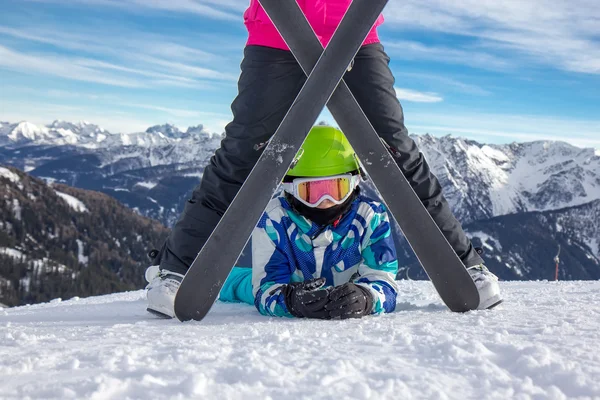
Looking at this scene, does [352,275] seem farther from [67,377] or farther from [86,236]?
[86,236]

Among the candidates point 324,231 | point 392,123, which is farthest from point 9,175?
point 392,123

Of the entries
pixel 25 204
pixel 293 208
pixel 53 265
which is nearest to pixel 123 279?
pixel 53 265

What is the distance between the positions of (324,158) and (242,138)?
2.05 feet

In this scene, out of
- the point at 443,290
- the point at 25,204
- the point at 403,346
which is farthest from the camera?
the point at 25,204

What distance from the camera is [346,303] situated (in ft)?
9.34

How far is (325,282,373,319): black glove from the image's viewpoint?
2.84m

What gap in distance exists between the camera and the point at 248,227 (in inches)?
111

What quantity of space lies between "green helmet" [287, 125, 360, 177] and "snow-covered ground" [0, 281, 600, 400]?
1135mm

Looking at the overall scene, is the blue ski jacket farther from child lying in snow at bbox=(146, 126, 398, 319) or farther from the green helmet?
the green helmet

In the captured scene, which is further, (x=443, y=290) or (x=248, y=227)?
(x=443, y=290)

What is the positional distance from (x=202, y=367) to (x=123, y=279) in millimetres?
122066

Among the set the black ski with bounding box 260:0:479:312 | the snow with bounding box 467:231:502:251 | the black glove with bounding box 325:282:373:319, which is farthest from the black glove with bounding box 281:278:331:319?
the snow with bounding box 467:231:502:251

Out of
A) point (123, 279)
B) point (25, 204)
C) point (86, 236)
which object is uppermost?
point (25, 204)

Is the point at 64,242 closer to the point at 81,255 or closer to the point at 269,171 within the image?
the point at 81,255
